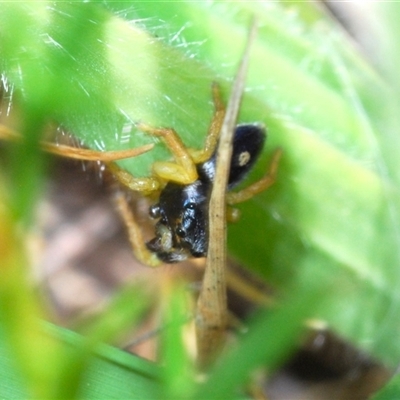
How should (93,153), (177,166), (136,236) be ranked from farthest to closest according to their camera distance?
(136,236) → (177,166) → (93,153)

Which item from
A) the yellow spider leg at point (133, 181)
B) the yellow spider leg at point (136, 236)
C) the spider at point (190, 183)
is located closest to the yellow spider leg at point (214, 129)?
the spider at point (190, 183)

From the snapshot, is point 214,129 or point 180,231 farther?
point 180,231

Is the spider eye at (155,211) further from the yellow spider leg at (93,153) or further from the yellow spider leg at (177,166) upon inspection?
the yellow spider leg at (93,153)

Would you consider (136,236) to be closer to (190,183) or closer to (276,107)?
(190,183)

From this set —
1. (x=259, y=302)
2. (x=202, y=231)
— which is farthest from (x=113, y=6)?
(x=259, y=302)

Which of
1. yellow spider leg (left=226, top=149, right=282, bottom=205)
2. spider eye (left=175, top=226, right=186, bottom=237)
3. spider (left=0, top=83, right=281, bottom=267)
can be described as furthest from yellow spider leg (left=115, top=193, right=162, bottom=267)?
yellow spider leg (left=226, top=149, right=282, bottom=205)

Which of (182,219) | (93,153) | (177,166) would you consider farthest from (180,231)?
(93,153)

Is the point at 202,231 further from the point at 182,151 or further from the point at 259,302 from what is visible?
the point at 259,302
